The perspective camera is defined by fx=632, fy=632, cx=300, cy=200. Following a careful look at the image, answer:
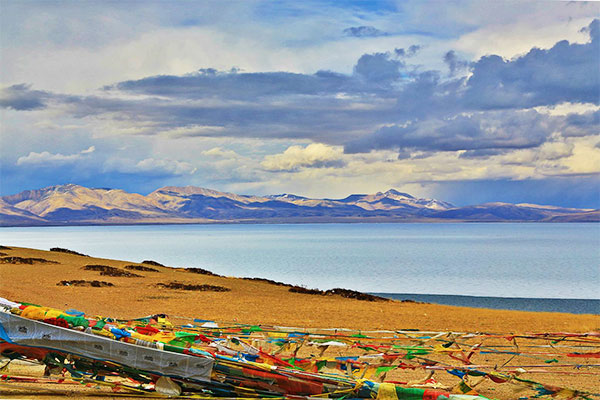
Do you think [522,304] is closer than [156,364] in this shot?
No

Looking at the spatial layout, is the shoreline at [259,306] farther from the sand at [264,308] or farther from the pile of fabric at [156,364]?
the pile of fabric at [156,364]

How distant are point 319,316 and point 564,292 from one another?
27.5 m

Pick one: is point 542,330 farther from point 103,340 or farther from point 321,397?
point 103,340

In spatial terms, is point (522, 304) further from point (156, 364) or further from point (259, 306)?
point (156, 364)

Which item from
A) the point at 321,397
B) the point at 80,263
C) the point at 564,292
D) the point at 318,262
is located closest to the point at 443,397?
the point at 321,397

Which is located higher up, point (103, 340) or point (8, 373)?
point (103, 340)

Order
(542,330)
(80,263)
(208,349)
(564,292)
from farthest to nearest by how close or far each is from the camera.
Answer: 1. (564,292)
2. (80,263)
3. (542,330)
4. (208,349)

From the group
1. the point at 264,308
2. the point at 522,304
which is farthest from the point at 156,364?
the point at 522,304

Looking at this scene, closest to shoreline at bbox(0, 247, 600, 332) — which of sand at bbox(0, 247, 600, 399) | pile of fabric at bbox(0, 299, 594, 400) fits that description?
sand at bbox(0, 247, 600, 399)

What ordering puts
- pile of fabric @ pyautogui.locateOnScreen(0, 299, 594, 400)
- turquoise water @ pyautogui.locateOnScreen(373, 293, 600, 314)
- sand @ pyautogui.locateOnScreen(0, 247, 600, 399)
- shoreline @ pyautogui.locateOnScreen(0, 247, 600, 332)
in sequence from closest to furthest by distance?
pile of fabric @ pyautogui.locateOnScreen(0, 299, 594, 400), sand @ pyautogui.locateOnScreen(0, 247, 600, 399), shoreline @ pyautogui.locateOnScreen(0, 247, 600, 332), turquoise water @ pyautogui.locateOnScreen(373, 293, 600, 314)

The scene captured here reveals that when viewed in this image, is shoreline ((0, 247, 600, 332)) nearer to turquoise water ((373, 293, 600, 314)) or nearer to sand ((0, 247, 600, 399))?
sand ((0, 247, 600, 399))

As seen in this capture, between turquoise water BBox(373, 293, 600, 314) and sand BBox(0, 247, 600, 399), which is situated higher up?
turquoise water BBox(373, 293, 600, 314)

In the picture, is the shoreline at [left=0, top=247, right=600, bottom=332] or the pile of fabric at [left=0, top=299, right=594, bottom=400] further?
the shoreline at [left=0, top=247, right=600, bottom=332]

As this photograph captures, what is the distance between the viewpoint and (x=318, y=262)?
6481 cm
